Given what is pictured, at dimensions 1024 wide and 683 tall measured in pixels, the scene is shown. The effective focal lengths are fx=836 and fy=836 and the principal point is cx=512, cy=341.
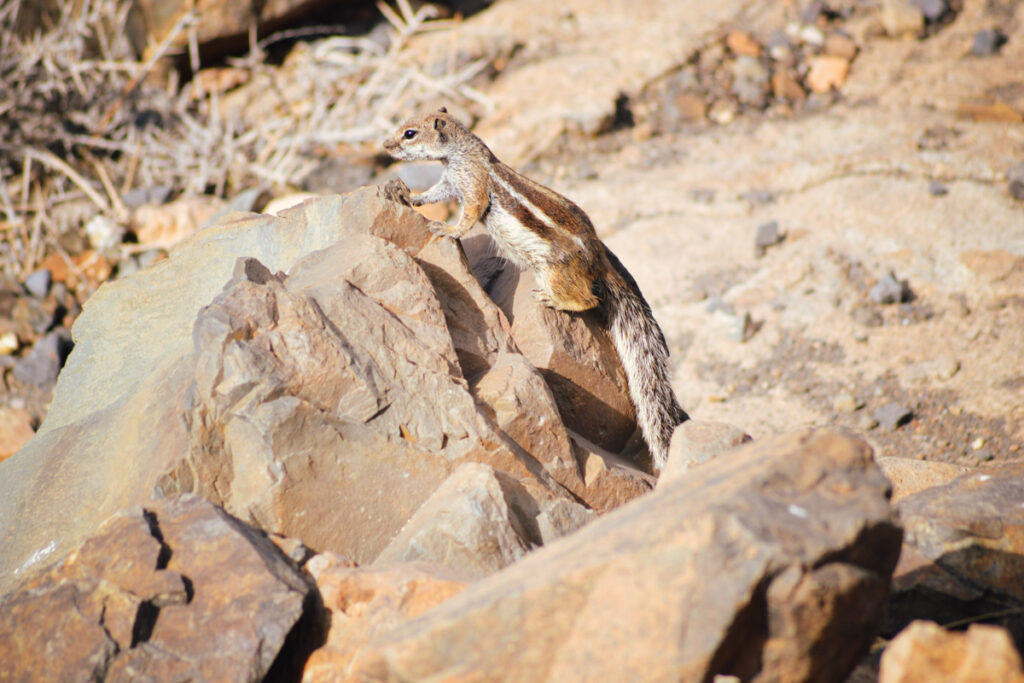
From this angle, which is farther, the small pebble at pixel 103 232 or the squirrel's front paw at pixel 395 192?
the small pebble at pixel 103 232

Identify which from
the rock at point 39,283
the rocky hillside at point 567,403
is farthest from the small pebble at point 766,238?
the rock at point 39,283

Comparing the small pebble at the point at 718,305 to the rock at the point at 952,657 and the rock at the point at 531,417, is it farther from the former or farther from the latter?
the rock at the point at 952,657

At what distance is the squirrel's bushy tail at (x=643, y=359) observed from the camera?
473 cm

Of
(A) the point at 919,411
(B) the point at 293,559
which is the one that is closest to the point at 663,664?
(B) the point at 293,559

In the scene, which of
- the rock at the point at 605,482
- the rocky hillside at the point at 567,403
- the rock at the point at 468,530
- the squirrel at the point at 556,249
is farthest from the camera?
the squirrel at the point at 556,249

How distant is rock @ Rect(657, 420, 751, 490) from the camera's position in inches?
134

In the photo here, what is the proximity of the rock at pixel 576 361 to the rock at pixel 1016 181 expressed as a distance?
4.43 m

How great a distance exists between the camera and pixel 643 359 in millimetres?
4820

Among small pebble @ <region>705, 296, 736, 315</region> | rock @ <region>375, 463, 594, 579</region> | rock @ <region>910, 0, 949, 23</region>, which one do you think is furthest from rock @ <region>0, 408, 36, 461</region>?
rock @ <region>910, 0, 949, 23</region>

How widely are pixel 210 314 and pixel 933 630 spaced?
2.72 metres

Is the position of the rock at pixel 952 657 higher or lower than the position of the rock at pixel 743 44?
higher

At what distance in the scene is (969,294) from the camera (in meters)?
6.49

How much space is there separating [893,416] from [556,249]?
2.79 m

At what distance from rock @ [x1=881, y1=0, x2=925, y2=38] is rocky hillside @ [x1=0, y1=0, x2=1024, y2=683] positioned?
3 centimetres
